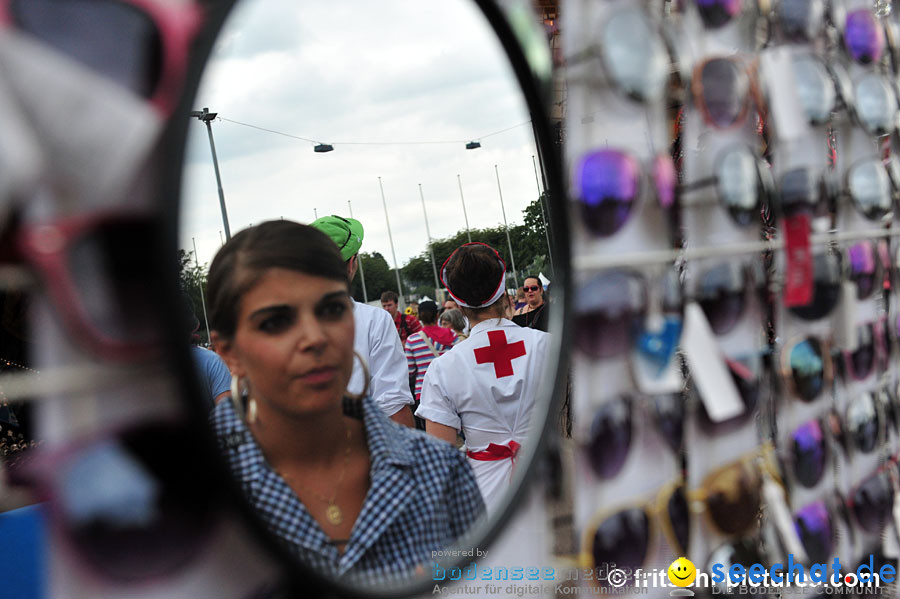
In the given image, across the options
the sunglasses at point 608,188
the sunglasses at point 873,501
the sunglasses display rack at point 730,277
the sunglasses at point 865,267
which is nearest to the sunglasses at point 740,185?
the sunglasses display rack at point 730,277

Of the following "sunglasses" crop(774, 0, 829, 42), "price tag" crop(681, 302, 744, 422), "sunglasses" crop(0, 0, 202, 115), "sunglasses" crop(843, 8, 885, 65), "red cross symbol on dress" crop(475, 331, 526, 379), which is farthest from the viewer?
"sunglasses" crop(843, 8, 885, 65)

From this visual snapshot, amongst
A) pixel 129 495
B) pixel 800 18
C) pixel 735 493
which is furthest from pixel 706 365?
pixel 129 495

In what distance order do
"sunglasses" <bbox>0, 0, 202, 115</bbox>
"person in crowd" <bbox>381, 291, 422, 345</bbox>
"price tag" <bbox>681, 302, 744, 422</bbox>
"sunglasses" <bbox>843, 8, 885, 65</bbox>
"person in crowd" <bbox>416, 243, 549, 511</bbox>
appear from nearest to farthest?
"sunglasses" <bbox>0, 0, 202, 115</bbox> → "person in crowd" <bbox>381, 291, 422, 345</bbox> → "person in crowd" <bbox>416, 243, 549, 511</bbox> → "price tag" <bbox>681, 302, 744, 422</bbox> → "sunglasses" <bbox>843, 8, 885, 65</bbox>

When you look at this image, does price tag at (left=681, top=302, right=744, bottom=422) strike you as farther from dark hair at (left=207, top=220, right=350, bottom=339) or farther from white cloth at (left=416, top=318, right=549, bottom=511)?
dark hair at (left=207, top=220, right=350, bottom=339)

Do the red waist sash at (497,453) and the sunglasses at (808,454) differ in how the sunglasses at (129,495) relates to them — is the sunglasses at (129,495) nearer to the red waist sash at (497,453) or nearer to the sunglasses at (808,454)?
the red waist sash at (497,453)

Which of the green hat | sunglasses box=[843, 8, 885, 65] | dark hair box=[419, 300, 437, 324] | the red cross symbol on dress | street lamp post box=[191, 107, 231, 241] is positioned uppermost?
sunglasses box=[843, 8, 885, 65]

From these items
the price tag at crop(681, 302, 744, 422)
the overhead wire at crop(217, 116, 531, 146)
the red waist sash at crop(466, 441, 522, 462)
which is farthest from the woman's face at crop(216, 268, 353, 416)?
the price tag at crop(681, 302, 744, 422)

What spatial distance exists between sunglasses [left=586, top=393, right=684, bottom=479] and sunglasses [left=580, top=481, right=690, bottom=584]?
0.07 m

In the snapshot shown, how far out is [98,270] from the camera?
0.39 m

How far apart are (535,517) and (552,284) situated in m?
0.30

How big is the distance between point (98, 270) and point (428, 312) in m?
0.35

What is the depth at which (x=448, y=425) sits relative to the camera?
0.80 metres

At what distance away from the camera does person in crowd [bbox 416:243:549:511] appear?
70 centimetres

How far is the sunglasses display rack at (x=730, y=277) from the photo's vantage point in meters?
0.85
